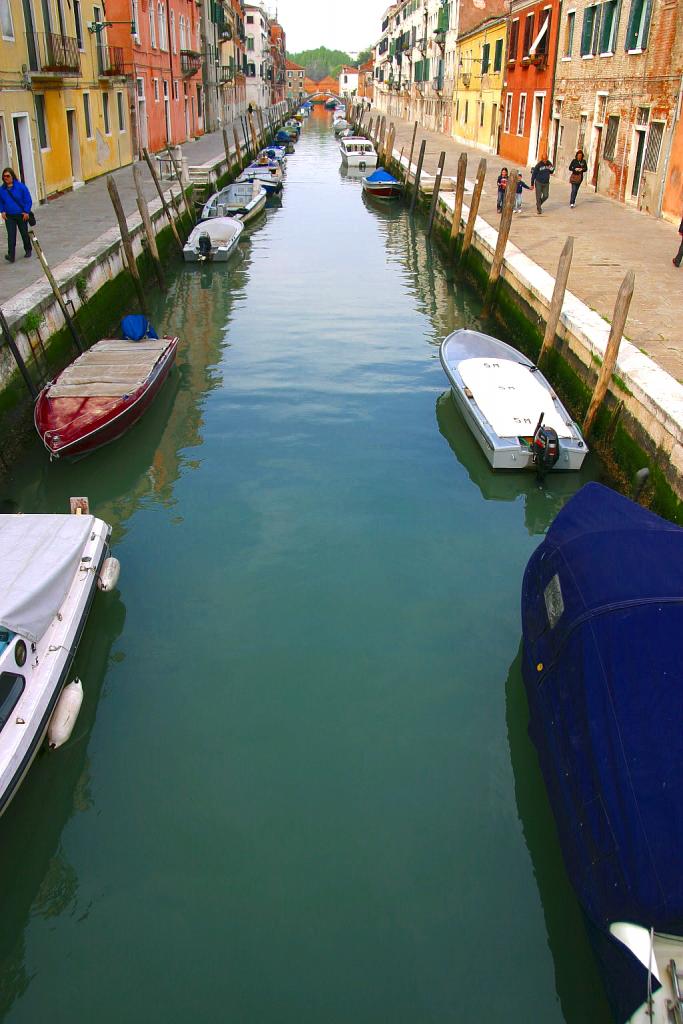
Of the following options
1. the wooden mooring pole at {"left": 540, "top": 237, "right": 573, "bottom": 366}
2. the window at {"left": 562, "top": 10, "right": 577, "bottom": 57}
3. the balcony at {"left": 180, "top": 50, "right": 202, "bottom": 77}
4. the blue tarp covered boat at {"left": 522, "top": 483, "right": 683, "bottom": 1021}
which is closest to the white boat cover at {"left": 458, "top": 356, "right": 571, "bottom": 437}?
the wooden mooring pole at {"left": 540, "top": 237, "right": 573, "bottom": 366}

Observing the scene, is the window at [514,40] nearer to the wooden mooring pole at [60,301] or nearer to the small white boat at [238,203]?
the small white boat at [238,203]

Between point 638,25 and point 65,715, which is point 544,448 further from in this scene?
point 638,25

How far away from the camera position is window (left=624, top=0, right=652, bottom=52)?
55.5 ft

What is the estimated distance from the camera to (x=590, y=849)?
4039 mm

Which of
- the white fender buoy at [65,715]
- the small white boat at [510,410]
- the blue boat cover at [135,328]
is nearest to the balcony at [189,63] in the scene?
the blue boat cover at [135,328]

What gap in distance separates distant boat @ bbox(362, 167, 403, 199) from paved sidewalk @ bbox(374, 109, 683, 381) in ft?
19.4

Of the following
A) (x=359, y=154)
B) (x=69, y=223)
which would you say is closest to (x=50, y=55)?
(x=69, y=223)

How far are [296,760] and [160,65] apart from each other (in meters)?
32.2

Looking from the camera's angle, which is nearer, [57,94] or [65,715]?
[65,715]

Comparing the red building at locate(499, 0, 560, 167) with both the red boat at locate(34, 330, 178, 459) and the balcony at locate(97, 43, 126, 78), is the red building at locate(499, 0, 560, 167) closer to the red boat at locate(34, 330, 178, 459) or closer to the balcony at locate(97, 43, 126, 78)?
the balcony at locate(97, 43, 126, 78)

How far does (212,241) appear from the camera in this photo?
1948 centimetres

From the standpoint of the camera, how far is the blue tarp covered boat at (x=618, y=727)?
356 cm

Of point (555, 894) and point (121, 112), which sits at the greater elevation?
point (121, 112)

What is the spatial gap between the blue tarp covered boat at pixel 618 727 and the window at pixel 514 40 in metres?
28.1
